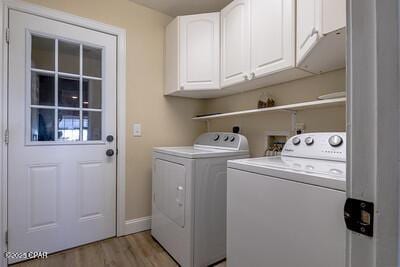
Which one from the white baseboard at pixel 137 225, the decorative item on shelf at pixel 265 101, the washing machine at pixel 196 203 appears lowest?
the white baseboard at pixel 137 225

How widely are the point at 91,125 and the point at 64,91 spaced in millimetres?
356

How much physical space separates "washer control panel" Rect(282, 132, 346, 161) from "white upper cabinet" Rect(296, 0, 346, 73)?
1.48 ft

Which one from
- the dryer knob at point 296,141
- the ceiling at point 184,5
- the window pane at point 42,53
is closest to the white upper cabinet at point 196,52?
the ceiling at point 184,5

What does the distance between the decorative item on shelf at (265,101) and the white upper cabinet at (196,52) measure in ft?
1.31

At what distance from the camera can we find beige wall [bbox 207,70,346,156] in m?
1.50

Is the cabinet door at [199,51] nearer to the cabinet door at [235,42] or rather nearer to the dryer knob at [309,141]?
the cabinet door at [235,42]

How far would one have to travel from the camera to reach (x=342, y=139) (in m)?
1.18

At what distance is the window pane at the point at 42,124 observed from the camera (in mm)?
1782

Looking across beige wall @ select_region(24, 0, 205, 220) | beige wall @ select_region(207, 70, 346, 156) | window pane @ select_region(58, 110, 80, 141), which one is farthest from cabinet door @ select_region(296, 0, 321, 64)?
window pane @ select_region(58, 110, 80, 141)

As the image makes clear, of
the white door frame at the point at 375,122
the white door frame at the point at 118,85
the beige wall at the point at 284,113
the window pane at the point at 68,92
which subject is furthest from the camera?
the window pane at the point at 68,92

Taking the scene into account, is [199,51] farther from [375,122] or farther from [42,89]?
[375,122]

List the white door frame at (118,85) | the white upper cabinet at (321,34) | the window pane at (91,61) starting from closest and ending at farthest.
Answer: the white upper cabinet at (321,34) < the white door frame at (118,85) < the window pane at (91,61)

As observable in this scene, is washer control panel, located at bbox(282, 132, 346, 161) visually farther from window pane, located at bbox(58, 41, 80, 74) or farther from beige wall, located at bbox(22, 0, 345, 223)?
window pane, located at bbox(58, 41, 80, 74)

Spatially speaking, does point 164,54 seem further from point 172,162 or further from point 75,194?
point 75,194
